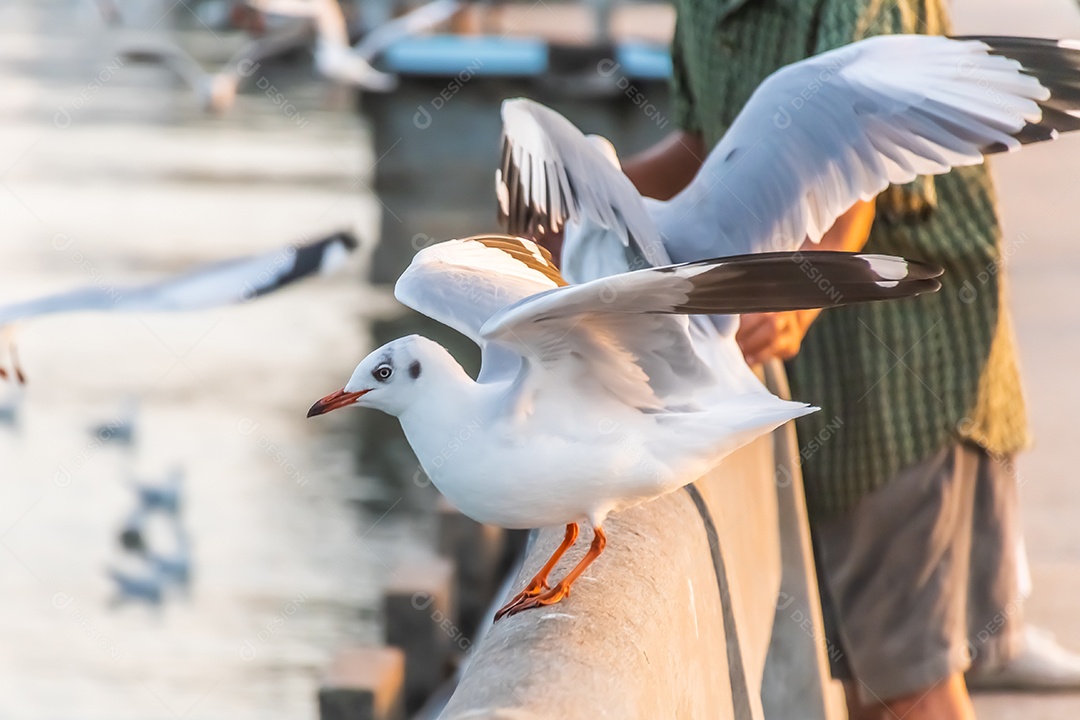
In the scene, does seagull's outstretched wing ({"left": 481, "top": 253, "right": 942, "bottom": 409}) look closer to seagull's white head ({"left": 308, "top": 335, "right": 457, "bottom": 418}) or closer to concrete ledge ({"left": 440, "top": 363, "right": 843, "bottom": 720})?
seagull's white head ({"left": 308, "top": 335, "right": 457, "bottom": 418})

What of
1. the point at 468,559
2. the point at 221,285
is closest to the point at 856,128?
the point at 221,285

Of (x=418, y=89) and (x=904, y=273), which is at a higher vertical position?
(x=904, y=273)

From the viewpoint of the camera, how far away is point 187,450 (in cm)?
661

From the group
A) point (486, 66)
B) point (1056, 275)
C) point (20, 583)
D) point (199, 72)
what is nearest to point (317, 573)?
point (20, 583)

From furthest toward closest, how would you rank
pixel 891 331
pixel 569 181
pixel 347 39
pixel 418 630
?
pixel 347 39
pixel 418 630
pixel 891 331
pixel 569 181

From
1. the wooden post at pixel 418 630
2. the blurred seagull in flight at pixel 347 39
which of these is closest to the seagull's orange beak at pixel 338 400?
the wooden post at pixel 418 630

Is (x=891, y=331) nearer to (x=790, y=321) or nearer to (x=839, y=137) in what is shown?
(x=790, y=321)

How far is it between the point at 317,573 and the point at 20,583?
1.17 meters

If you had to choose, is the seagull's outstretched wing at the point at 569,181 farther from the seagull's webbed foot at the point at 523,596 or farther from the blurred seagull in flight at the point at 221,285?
the blurred seagull in flight at the point at 221,285

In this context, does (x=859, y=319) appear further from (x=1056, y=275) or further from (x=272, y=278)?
(x=1056, y=275)

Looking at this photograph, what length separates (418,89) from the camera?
1004cm

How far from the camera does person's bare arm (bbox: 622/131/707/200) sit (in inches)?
98.4

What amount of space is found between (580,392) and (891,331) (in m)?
0.93

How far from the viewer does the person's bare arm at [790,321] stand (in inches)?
78.5
